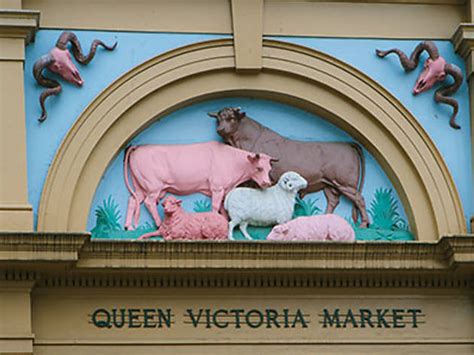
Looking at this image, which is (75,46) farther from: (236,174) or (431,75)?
(431,75)

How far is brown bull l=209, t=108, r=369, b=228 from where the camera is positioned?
20812mm

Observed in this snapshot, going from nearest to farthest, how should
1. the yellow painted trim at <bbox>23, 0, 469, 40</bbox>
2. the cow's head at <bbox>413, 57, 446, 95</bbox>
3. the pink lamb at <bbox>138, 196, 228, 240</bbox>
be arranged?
the pink lamb at <bbox>138, 196, 228, 240</bbox>, the yellow painted trim at <bbox>23, 0, 469, 40</bbox>, the cow's head at <bbox>413, 57, 446, 95</bbox>

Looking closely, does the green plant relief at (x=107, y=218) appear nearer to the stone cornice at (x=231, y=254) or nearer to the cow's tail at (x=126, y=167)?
the cow's tail at (x=126, y=167)

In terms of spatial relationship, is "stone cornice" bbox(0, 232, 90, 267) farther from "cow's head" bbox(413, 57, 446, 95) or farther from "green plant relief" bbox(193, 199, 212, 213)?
"cow's head" bbox(413, 57, 446, 95)

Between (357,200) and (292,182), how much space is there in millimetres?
817

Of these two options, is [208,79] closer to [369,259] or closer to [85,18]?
[85,18]

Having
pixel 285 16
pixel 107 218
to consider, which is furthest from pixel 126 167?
pixel 285 16

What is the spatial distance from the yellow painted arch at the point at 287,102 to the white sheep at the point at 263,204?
3.41ft

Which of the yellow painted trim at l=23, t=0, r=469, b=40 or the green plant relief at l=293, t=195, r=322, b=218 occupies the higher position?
the yellow painted trim at l=23, t=0, r=469, b=40

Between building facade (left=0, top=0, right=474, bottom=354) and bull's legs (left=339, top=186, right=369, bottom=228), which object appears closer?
building facade (left=0, top=0, right=474, bottom=354)

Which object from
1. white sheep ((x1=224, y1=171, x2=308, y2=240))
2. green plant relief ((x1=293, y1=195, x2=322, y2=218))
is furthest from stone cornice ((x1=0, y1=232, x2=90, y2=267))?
green plant relief ((x1=293, y1=195, x2=322, y2=218))

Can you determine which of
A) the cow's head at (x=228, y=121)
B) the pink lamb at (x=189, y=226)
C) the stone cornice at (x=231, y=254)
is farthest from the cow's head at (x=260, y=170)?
the stone cornice at (x=231, y=254)

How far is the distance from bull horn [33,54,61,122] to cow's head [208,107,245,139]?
6.13 ft

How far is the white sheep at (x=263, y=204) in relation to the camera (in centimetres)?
2047
